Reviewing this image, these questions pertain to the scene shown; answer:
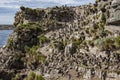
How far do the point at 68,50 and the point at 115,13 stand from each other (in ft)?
24.4

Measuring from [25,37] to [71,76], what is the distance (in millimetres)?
16548

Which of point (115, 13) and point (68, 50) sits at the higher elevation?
point (115, 13)

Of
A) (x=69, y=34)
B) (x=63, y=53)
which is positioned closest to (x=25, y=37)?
(x=69, y=34)

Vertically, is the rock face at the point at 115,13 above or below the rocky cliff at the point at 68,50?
above

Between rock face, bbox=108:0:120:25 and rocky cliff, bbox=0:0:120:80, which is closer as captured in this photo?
rocky cliff, bbox=0:0:120:80

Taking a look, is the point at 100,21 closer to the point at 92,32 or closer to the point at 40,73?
the point at 92,32

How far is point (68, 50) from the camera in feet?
143

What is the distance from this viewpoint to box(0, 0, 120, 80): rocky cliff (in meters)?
39.2

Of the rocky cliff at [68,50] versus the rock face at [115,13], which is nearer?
the rocky cliff at [68,50]

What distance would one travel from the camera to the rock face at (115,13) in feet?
147

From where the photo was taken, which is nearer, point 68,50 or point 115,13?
point 68,50

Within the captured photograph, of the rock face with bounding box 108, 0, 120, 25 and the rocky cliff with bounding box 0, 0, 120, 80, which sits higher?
the rock face with bounding box 108, 0, 120, 25

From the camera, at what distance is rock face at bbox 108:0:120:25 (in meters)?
44.7

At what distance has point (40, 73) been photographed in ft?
139
